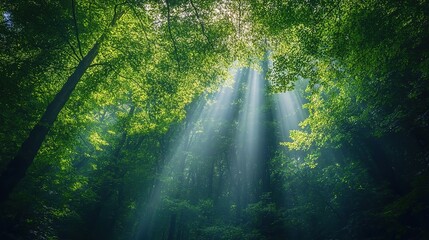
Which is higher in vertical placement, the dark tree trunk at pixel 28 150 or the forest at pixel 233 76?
the forest at pixel 233 76

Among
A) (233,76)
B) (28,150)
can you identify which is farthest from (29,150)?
(233,76)

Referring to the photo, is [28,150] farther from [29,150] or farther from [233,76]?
[233,76]

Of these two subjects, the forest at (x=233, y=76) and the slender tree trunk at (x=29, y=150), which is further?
the forest at (x=233, y=76)

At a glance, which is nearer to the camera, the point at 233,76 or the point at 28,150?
the point at 28,150

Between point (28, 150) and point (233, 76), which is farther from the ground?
point (233, 76)

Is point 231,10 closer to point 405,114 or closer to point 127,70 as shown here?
point 127,70

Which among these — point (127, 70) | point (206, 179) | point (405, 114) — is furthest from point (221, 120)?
point (405, 114)

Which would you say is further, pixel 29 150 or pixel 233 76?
pixel 233 76

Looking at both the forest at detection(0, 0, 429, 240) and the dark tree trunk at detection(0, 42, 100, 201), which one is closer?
the dark tree trunk at detection(0, 42, 100, 201)

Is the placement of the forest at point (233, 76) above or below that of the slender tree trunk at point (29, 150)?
above

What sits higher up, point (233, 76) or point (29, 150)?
point (233, 76)

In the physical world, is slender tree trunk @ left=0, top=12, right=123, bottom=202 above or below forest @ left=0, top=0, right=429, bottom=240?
below

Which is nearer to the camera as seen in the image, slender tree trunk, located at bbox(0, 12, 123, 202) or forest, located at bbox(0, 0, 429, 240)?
slender tree trunk, located at bbox(0, 12, 123, 202)

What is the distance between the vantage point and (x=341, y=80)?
9.30 meters
